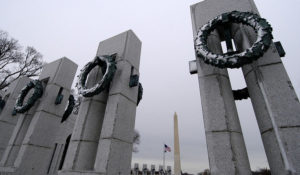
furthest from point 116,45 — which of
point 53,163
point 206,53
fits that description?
point 53,163

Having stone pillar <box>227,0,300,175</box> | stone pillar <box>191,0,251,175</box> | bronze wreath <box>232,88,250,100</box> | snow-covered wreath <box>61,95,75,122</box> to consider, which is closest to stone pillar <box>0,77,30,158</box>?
snow-covered wreath <box>61,95,75,122</box>

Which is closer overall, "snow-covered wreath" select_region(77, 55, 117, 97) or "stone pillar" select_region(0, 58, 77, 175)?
"snow-covered wreath" select_region(77, 55, 117, 97)

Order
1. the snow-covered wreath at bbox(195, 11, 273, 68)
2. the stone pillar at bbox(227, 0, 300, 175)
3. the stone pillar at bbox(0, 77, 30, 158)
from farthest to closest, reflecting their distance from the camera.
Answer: the stone pillar at bbox(0, 77, 30, 158) < the snow-covered wreath at bbox(195, 11, 273, 68) < the stone pillar at bbox(227, 0, 300, 175)

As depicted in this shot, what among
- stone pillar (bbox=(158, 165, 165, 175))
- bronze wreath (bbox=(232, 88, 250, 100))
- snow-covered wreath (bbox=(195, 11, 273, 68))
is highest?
snow-covered wreath (bbox=(195, 11, 273, 68))

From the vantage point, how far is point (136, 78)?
6.02 meters

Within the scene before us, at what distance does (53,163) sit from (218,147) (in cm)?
1474

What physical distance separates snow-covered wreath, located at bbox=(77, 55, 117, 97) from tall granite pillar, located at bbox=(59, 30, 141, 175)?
32 centimetres

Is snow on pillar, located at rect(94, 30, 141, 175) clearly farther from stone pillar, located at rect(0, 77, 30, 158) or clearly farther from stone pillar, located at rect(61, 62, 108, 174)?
stone pillar, located at rect(0, 77, 30, 158)

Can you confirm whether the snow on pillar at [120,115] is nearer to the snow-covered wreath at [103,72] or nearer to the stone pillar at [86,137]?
the snow-covered wreath at [103,72]

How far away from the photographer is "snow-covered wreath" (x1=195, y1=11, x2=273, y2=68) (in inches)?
151

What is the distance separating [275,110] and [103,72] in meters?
5.37

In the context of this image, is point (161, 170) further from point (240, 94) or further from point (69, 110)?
point (240, 94)

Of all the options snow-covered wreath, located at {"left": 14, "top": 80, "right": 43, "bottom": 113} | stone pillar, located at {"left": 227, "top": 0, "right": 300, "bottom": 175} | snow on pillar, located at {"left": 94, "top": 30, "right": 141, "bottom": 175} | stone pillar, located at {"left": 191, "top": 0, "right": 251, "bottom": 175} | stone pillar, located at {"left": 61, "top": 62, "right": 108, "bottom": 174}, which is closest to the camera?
stone pillar, located at {"left": 227, "top": 0, "right": 300, "bottom": 175}

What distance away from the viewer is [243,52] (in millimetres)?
3934
